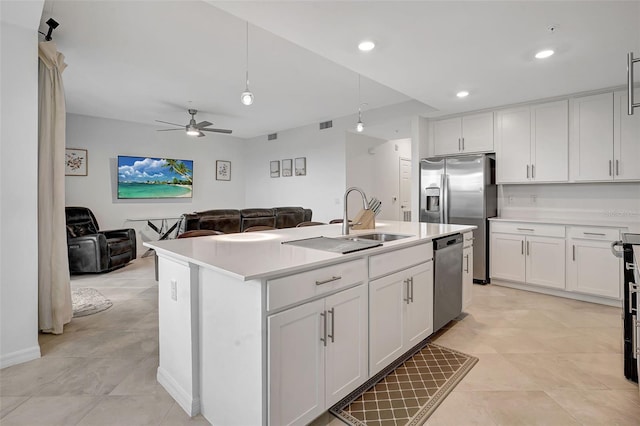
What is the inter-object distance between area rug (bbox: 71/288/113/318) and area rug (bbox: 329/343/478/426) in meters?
2.91

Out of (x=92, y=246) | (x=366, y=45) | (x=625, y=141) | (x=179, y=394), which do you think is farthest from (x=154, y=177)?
(x=625, y=141)

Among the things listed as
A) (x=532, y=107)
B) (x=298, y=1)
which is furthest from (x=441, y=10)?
(x=532, y=107)

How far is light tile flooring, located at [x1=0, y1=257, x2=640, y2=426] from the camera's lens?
1.75 metres

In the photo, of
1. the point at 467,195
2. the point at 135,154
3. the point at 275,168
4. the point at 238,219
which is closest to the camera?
the point at 238,219

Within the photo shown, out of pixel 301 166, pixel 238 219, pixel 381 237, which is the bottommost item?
pixel 381 237

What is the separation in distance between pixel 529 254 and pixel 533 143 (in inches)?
56.8

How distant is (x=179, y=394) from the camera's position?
6.03ft

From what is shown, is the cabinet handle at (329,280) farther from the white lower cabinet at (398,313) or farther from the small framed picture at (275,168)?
the small framed picture at (275,168)

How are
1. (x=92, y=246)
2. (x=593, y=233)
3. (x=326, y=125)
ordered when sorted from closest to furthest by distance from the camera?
(x=593, y=233), (x=92, y=246), (x=326, y=125)

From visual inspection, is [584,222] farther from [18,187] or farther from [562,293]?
[18,187]

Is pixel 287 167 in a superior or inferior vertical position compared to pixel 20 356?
superior

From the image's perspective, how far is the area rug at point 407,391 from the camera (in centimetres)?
173

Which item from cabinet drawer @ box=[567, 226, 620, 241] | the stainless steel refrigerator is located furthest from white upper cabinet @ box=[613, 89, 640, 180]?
the stainless steel refrigerator

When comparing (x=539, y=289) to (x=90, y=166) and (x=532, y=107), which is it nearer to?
(x=532, y=107)
